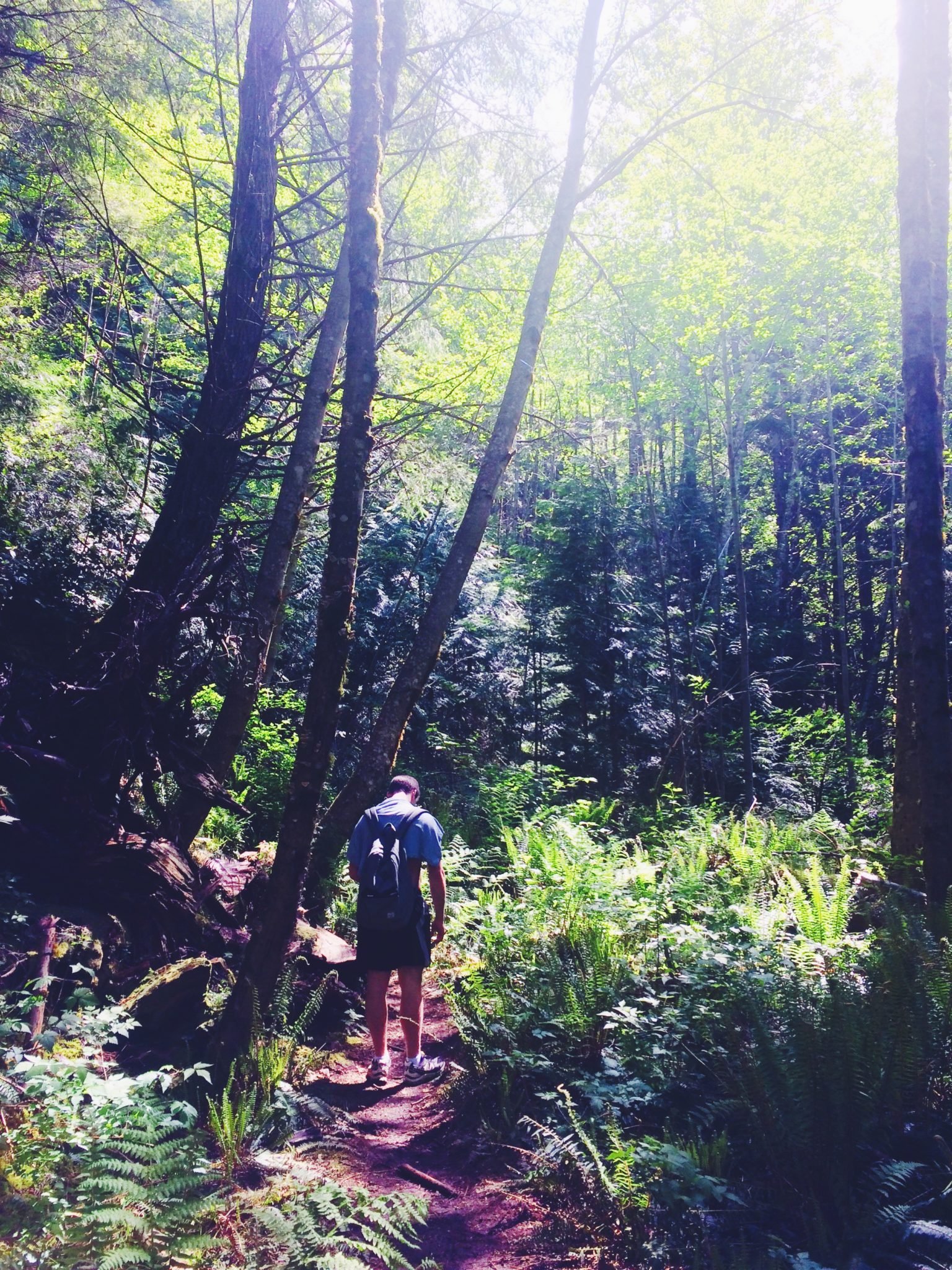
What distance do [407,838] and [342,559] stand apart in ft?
6.09

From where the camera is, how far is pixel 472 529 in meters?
7.77

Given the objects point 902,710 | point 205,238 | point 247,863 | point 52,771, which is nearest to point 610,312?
point 205,238

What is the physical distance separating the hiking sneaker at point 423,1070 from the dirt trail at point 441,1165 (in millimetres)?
62

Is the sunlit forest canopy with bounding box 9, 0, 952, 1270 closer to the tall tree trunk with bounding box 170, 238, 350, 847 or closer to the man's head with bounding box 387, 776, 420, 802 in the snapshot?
the tall tree trunk with bounding box 170, 238, 350, 847

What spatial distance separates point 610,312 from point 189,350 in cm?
908

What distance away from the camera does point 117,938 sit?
4.93 m

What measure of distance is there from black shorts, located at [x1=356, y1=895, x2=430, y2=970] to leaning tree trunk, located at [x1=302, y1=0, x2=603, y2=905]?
242 centimetres

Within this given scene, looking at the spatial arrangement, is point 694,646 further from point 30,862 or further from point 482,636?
point 30,862

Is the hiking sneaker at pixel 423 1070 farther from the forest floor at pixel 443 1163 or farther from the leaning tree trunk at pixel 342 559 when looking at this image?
the leaning tree trunk at pixel 342 559

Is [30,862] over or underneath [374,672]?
underneath

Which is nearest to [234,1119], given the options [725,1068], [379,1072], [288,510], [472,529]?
[379,1072]

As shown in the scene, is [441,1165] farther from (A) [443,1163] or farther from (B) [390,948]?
(B) [390,948]

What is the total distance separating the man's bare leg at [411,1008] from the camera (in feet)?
16.7

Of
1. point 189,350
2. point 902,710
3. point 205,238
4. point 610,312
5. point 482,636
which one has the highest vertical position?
point 610,312
